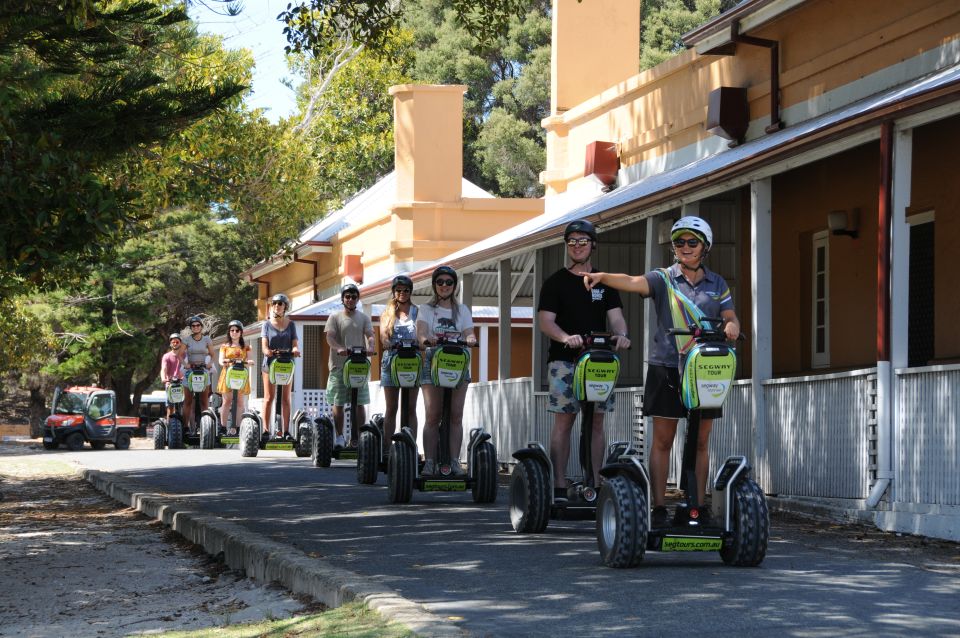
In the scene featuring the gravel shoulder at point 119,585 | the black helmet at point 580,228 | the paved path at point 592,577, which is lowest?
the gravel shoulder at point 119,585

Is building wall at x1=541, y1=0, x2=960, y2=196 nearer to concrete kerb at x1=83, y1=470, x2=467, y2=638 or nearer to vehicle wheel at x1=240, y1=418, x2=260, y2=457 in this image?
vehicle wheel at x1=240, y1=418, x2=260, y2=457

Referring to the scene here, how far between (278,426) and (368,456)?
5.47 metres

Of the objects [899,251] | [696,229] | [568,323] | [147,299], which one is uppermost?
[147,299]

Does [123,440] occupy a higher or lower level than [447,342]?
lower

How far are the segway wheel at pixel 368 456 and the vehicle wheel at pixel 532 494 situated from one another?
16.8 ft

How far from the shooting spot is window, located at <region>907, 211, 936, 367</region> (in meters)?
14.6

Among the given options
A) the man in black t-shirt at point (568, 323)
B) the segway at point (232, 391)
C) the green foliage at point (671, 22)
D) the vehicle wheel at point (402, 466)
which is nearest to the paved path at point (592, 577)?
the vehicle wheel at point (402, 466)

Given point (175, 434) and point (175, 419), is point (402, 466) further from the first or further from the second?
point (175, 419)

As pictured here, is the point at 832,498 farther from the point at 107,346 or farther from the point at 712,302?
the point at 107,346

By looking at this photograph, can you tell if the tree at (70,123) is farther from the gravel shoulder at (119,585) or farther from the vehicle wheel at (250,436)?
the vehicle wheel at (250,436)

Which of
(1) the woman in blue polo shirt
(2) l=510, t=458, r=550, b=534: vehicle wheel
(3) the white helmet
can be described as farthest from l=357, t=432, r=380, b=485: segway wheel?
(3) the white helmet

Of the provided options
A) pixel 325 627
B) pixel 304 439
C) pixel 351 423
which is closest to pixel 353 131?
pixel 304 439

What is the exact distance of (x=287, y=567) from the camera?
329 inches

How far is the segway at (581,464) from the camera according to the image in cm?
927
